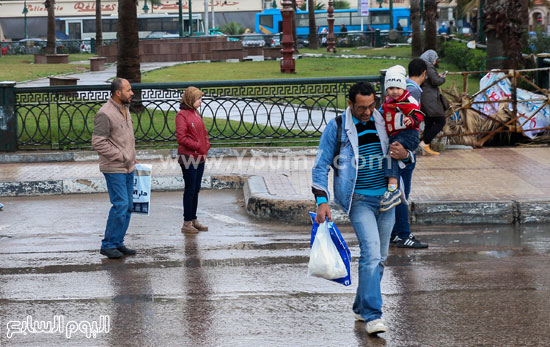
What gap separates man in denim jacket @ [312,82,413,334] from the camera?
5746 mm

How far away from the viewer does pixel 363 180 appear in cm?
585

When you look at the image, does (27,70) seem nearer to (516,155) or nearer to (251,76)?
(251,76)

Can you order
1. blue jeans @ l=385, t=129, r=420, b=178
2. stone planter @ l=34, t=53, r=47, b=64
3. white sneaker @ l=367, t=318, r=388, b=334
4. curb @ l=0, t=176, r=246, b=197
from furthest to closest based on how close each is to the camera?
stone planter @ l=34, t=53, r=47, b=64 → curb @ l=0, t=176, r=246, b=197 → blue jeans @ l=385, t=129, r=420, b=178 → white sneaker @ l=367, t=318, r=388, b=334

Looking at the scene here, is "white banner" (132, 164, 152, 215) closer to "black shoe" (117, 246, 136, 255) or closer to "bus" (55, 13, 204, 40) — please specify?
"black shoe" (117, 246, 136, 255)

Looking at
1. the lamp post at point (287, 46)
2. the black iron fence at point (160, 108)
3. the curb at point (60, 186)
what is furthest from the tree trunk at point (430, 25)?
the curb at point (60, 186)

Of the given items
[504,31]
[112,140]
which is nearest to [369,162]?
[112,140]

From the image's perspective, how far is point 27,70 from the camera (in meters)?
38.6

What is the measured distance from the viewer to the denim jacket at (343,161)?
19.0 feet

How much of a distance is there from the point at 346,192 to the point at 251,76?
26.1 metres

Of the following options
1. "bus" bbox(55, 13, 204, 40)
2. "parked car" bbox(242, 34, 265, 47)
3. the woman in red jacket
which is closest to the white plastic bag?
the woman in red jacket

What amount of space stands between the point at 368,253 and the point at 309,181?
19.3ft

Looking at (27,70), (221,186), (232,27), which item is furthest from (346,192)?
(232,27)

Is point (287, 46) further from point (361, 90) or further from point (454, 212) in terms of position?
point (361, 90)

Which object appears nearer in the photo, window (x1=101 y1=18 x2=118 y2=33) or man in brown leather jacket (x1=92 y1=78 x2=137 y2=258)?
man in brown leather jacket (x1=92 y1=78 x2=137 y2=258)
